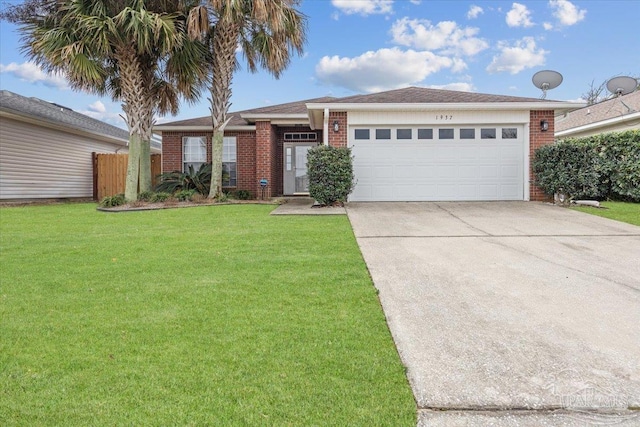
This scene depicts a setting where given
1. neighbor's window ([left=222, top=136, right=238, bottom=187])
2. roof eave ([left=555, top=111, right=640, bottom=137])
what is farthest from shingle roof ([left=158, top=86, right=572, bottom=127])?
roof eave ([left=555, top=111, right=640, bottom=137])

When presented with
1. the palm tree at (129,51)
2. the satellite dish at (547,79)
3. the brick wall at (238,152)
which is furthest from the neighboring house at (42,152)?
the satellite dish at (547,79)

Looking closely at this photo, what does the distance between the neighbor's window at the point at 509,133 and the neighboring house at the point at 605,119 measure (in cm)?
190

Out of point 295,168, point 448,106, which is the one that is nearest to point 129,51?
point 295,168

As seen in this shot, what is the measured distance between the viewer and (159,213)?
33.3 feet

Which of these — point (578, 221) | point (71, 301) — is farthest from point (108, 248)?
point (578, 221)

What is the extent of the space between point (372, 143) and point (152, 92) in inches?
302

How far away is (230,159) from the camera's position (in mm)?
15438

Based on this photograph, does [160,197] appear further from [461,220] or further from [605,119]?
[605,119]

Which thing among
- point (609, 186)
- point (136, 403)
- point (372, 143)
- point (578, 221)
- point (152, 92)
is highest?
point (152, 92)

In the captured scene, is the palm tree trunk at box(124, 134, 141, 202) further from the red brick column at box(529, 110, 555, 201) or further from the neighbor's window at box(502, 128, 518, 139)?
the red brick column at box(529, 110, 555, 201)

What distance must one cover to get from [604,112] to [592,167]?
7.41 metres

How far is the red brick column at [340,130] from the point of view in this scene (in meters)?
11.5

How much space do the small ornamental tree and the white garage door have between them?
1442 millimetres

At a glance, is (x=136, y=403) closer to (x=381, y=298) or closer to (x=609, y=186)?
(x=381, y=298)
